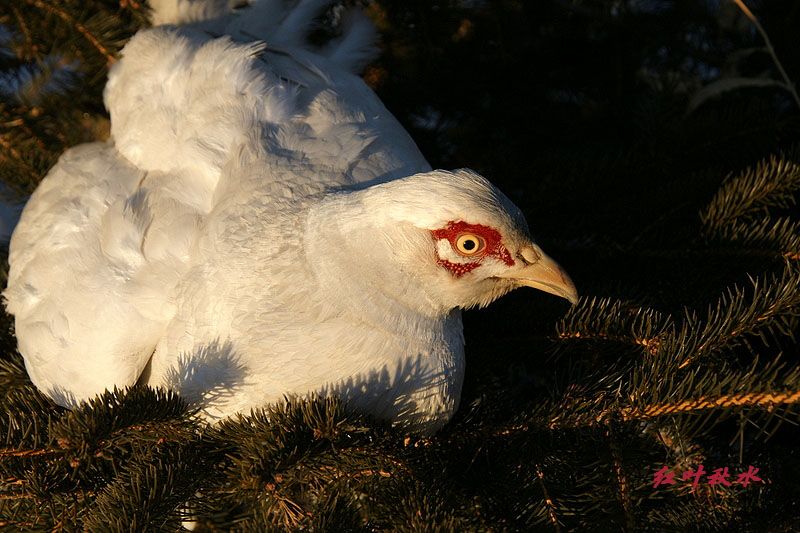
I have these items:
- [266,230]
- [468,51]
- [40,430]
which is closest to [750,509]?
[266,230]

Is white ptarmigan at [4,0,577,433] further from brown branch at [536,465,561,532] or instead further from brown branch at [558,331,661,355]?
brown branch at [536,465,561,532]

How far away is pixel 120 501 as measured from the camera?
1.70 m

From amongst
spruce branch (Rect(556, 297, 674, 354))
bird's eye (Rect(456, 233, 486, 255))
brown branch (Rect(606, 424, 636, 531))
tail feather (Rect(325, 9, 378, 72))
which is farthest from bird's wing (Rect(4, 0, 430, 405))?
brown branch (Rect(606, 424, 636, 531))

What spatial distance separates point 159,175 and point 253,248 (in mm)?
645

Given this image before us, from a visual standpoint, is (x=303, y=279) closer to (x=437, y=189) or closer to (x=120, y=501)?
(x=437, y=189)

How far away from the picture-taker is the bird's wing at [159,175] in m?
2.39

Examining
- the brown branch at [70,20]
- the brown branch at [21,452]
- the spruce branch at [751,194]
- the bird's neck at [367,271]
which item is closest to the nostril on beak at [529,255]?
the bird's neck at [367,271]

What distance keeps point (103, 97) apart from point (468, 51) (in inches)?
60.0

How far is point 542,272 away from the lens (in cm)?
216

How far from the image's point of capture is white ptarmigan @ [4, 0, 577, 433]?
83.4 inches

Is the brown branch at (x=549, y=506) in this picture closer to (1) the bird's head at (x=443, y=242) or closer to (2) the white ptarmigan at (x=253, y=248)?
(2) the white ptarmigan at (x=253, y=248)

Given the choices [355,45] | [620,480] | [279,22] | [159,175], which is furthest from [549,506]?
[279,22]

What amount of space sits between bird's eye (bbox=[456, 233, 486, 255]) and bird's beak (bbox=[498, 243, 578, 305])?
12cm

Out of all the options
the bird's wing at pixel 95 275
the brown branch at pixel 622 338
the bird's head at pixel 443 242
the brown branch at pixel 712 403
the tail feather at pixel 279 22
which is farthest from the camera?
the tail feather at pixel 279 22
